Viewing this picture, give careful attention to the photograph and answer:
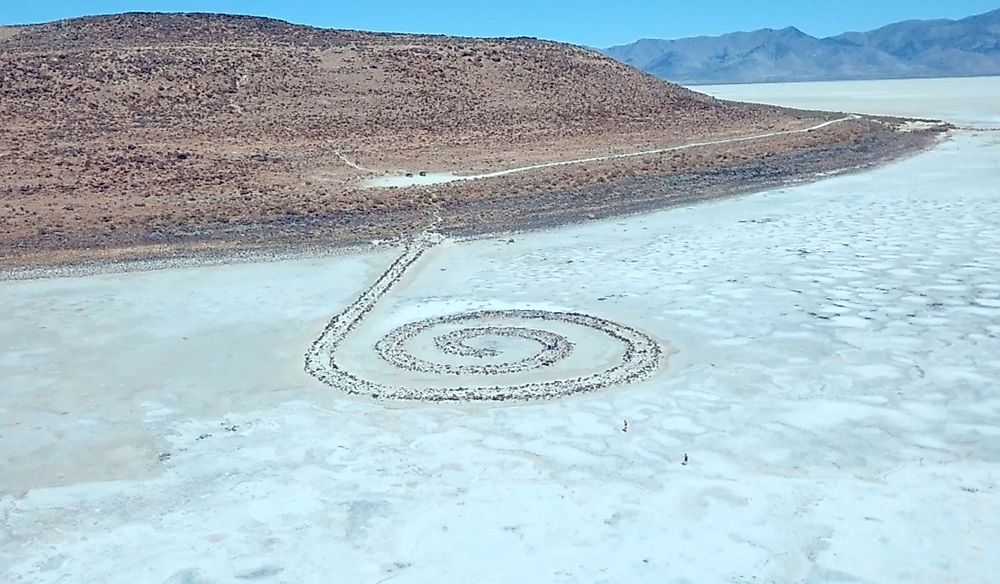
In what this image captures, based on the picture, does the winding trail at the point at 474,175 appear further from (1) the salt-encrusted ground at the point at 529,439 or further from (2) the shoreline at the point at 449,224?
(1) the salt-encrusted ground at the point at 529,439

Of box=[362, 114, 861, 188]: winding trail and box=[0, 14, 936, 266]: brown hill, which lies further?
box=[362, 114, 861, 188]: winding trail

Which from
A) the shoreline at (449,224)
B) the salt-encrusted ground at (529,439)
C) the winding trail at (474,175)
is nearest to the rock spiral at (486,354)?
the salt-encrusted ground at (529,439)

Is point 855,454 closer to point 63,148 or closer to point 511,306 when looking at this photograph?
point 511,306

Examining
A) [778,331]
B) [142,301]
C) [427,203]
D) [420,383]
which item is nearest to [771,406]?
[778,331]

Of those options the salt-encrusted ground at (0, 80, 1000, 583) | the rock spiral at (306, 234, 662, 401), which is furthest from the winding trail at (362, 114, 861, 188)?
the rock spiral at (306, 234, 662, 401)

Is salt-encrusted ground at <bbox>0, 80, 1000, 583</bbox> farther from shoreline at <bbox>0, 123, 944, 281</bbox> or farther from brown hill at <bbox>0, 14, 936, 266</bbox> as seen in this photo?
brown hill at <bbox>0, 14, 936, 266</bbox>
